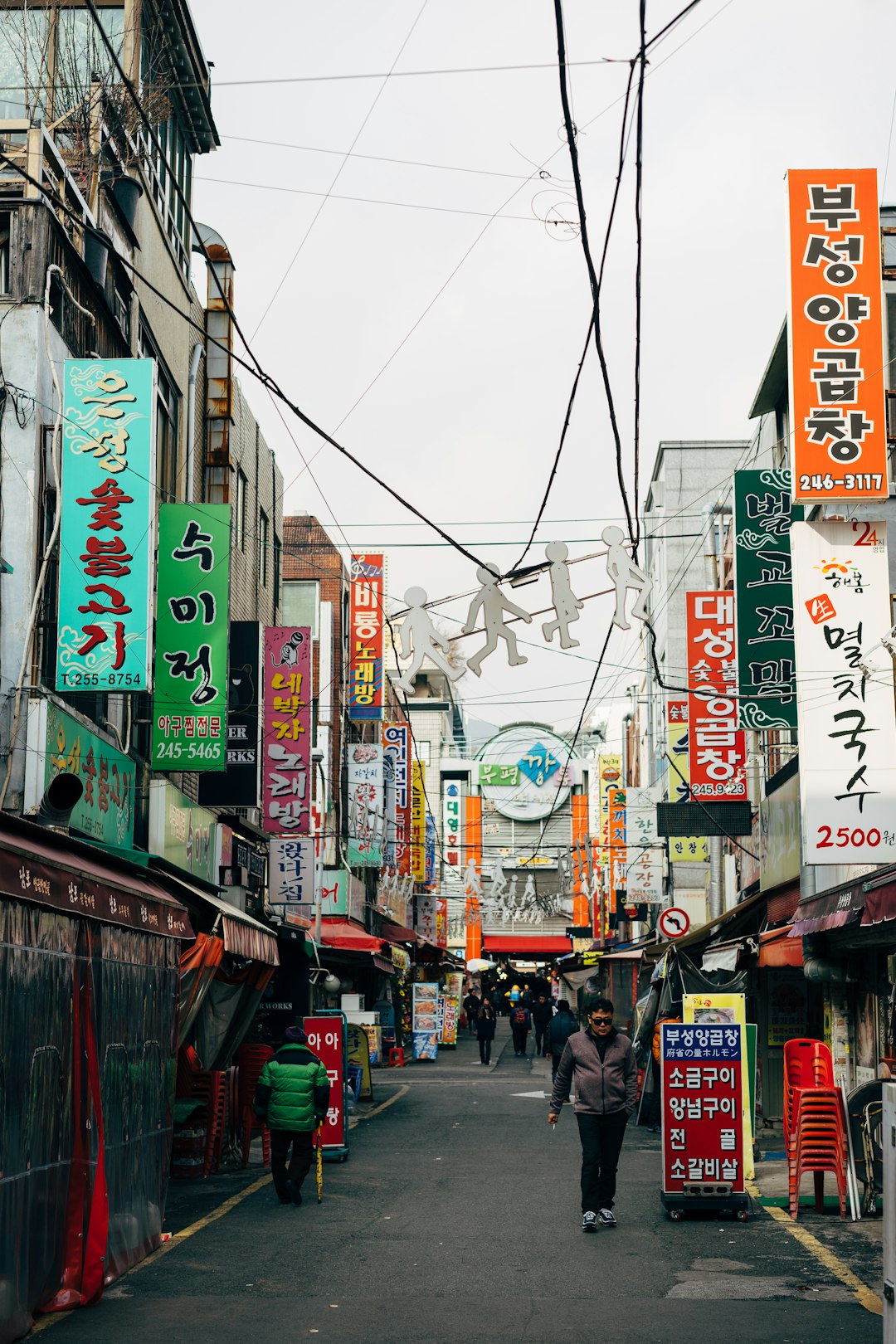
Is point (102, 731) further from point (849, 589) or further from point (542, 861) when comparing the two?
point (542, 861)

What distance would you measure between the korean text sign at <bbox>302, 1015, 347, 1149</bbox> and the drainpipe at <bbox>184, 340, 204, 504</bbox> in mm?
10254

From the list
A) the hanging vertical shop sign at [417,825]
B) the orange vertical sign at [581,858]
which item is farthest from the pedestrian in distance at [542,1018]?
the orange vertical sign at [581,858]

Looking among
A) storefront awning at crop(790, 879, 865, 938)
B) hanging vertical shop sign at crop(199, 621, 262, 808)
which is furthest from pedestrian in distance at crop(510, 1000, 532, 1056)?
storefront awning at crop(790, 879, 865, 938)

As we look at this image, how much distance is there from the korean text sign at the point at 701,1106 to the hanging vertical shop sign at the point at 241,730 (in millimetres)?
12419

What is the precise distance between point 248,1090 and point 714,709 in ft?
39.7

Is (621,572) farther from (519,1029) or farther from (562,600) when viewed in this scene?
(519,1029)

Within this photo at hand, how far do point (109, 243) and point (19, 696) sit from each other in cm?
564

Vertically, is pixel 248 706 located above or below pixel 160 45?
below

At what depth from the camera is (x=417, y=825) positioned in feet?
188

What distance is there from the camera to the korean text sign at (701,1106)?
42.7 feet

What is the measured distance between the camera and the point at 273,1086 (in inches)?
534

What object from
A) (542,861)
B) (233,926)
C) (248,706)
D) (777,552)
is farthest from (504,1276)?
(542,861)

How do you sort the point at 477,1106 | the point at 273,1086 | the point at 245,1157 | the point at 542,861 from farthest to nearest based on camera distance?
A: the point at 542,861 < the point at 477,1106 < the point at 245,1157 < the point at 273,1086

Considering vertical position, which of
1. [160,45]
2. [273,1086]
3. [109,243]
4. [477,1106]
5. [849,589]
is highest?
[160,45]
